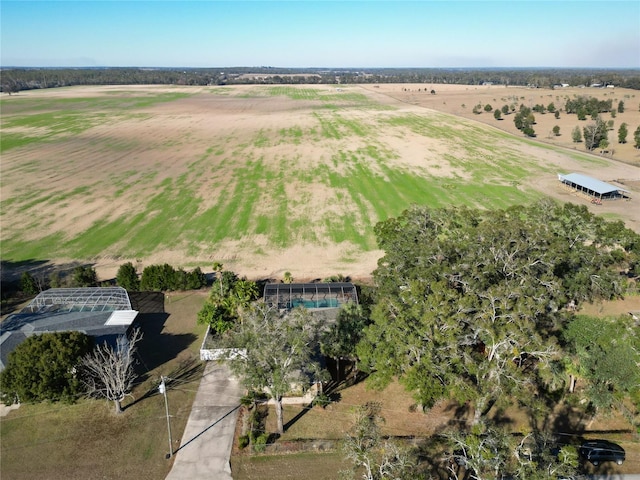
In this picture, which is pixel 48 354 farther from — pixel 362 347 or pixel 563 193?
pixel 563 193

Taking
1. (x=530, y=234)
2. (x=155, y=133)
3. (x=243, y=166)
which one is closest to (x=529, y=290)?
(x=530, y=234)

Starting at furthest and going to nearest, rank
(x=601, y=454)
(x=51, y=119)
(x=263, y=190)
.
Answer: (x=51, y=119) < (x=263, y=190) < (x=601, y=454)

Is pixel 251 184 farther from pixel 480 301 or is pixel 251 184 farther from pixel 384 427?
pixel 384 427

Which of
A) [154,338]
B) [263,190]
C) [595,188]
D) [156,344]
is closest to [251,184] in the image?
[263,190]

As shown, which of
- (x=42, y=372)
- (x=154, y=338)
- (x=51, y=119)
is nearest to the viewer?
(x=42, y=372)

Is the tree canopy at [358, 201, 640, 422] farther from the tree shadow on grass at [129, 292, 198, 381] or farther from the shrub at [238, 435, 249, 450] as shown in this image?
the tree shadow on grass at [129, 292, 198, 381]

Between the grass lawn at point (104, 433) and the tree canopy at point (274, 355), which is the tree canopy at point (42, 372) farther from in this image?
the tree canopy at point (274, 355)
